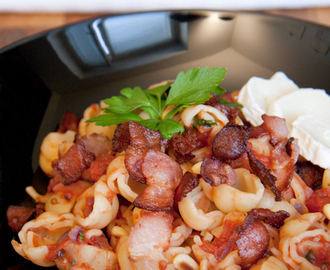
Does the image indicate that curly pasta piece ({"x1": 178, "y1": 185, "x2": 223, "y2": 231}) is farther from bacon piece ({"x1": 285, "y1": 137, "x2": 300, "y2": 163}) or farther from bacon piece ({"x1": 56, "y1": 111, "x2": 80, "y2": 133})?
bacon piece ({"x1": 56, "y1": 111, "x2": 80, "y2": 133})

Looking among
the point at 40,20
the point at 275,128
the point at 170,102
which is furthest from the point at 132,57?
the point at 40,20

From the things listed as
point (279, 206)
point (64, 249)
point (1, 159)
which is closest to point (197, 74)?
point (279, 206)

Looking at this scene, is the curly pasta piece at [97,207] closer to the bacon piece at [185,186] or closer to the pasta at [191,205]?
the pasta at [191,205]

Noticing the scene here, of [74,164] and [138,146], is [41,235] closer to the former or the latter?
[74,164]

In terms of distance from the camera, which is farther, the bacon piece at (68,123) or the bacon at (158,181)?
the bacon piece at (68,123)

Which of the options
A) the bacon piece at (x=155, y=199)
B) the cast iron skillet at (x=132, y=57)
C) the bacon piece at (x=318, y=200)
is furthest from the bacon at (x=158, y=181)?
the cast iron skillet at (x=132, y=57)

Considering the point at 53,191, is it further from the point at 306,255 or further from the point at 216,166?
the point at 306,255

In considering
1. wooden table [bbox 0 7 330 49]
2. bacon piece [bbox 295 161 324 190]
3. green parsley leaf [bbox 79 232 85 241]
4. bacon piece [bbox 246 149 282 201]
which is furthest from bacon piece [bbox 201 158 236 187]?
wooden table [bbox 0 7 330 49]
